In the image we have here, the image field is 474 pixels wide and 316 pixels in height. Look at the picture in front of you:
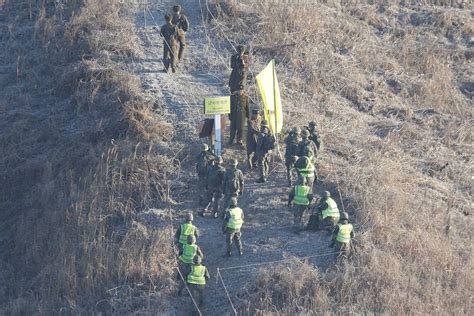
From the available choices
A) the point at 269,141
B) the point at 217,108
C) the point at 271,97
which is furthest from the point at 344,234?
the point at 217,108

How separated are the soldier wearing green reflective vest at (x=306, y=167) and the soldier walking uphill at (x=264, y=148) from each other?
2.81ft

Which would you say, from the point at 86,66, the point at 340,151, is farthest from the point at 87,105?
the point at 340,151

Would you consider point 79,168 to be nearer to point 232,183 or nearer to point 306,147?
point 232,183

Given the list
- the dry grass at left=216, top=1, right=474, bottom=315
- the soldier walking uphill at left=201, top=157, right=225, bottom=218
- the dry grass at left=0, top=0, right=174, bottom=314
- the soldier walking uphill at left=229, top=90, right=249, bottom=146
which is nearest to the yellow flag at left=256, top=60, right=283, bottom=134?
the soldier walking uphill at left=229, top=90, right=249, bottom=146

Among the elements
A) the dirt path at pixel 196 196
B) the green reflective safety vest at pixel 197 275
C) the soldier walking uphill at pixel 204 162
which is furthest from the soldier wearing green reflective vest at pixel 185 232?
the soldier walking uphill at pixel 204 162

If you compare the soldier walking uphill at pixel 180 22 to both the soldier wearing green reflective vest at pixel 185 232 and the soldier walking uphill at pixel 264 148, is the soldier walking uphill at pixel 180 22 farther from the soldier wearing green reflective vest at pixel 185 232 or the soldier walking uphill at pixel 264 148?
the soldier wearing green reflective vest at pixel 185 232

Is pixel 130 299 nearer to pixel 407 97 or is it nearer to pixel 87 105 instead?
pixel 87 105

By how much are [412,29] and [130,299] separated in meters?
14.6

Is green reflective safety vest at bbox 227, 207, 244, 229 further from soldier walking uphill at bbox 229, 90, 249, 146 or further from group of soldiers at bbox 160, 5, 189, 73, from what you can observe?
group of soldiers at bbox 160, 5, 189, 73

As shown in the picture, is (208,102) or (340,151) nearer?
(208,102)

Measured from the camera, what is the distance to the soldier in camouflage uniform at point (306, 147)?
17.5 m

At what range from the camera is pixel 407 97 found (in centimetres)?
2402

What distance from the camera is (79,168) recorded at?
64.0 ft

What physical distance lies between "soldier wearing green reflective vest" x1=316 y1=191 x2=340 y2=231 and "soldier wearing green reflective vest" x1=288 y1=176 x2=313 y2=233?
27cm
